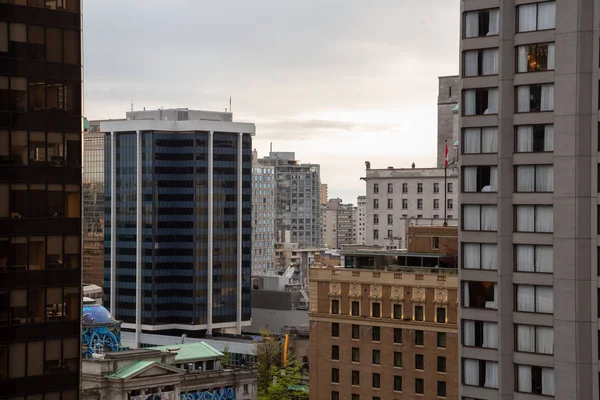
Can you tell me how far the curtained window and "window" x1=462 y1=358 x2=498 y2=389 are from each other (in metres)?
12.0

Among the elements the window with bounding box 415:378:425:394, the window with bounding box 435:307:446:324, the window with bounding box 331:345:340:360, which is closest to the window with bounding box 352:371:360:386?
the window with bounding box 331:345:340:360

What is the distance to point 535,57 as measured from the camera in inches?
2409

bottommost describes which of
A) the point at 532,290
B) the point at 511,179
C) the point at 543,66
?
the point at 532,290

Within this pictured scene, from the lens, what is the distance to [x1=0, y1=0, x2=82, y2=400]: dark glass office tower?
60.1 meters

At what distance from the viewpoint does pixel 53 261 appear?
2435 inches

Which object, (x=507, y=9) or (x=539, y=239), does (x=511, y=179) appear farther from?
(x=507, y=9)

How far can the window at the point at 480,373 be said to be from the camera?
6225cm

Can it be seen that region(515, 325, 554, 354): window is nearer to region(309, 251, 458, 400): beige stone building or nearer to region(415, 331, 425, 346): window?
region(309, 251, 458, 400): beige stone building

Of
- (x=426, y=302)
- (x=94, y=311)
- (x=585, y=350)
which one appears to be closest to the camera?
(x=585, y=350)

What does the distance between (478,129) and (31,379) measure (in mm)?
28393

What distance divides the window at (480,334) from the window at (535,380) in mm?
2347

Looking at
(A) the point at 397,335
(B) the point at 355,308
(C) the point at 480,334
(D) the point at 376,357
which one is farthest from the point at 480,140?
(B) the point at 355,308

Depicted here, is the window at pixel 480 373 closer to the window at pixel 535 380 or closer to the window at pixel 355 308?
the window at pixel 535 380

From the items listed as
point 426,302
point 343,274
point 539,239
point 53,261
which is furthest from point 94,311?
point 539,239
